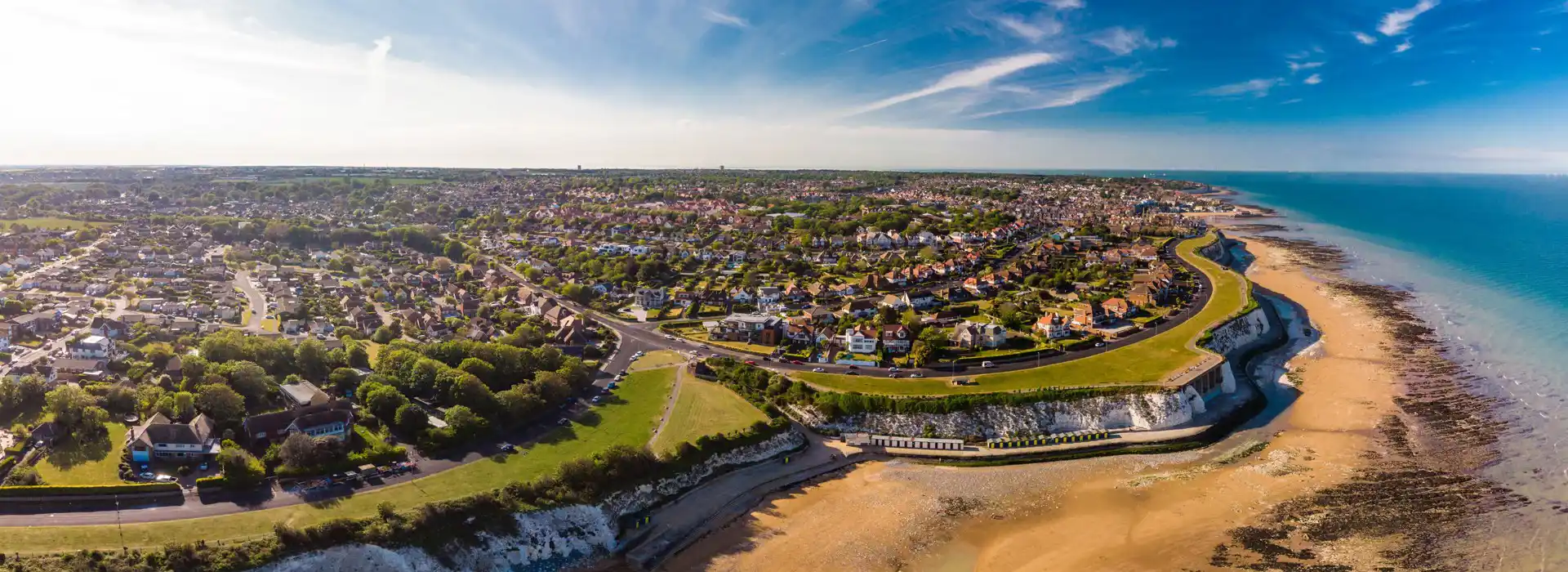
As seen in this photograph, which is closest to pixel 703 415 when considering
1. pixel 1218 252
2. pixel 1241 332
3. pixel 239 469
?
pixel 239 469

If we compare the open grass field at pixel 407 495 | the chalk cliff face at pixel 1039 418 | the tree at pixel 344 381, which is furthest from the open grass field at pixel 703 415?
the tree at pixel 344 381

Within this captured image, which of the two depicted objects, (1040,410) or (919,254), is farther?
(919,254)

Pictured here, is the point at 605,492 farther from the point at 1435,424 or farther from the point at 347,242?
the point at 347,242

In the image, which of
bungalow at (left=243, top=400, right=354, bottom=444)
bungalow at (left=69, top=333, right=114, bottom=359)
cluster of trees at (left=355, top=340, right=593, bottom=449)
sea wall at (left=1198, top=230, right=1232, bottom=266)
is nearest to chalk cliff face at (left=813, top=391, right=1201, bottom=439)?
cluster of trees at (left=355, top=340, right=593, bottom=449)

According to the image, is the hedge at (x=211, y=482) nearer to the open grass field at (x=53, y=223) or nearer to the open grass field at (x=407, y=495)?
the open grass field at (x=407, y=495)

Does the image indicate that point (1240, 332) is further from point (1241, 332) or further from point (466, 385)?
point (466, 385)

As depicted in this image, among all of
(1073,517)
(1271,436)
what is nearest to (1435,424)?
(1271,436)
